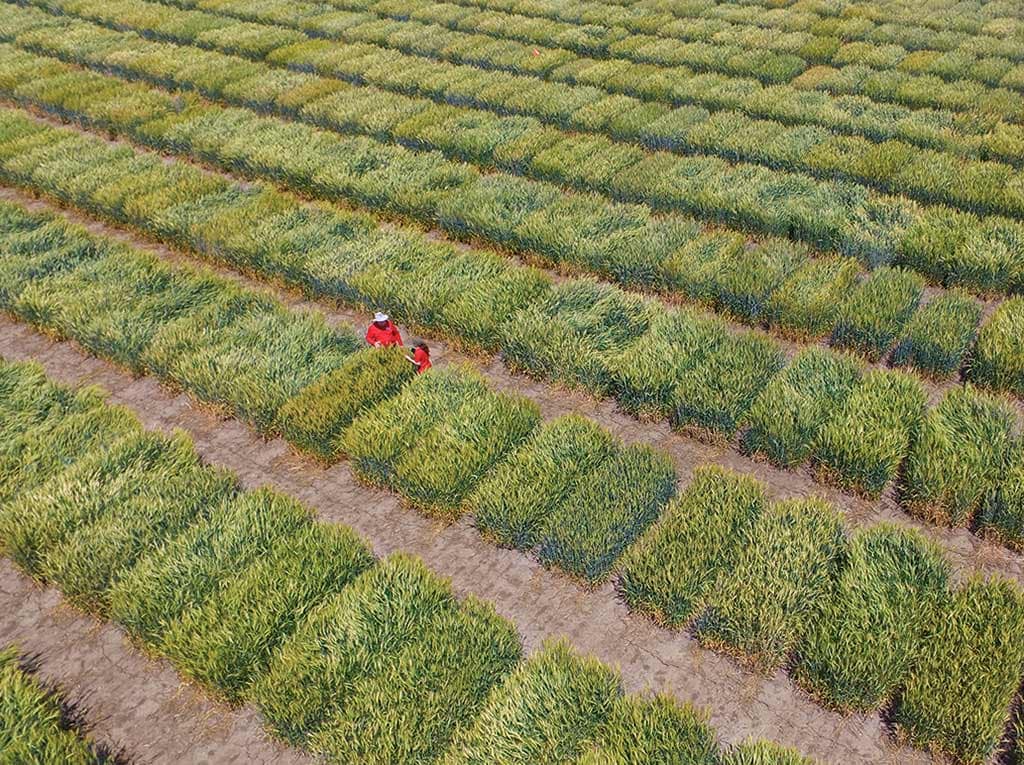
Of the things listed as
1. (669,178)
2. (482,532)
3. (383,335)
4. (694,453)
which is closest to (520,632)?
(482,532)

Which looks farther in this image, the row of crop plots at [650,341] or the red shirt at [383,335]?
the red shirt at [383,335]

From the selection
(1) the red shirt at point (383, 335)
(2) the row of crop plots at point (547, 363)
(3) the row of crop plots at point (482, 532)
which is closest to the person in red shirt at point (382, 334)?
(1) the red shirt at point (383, 335)

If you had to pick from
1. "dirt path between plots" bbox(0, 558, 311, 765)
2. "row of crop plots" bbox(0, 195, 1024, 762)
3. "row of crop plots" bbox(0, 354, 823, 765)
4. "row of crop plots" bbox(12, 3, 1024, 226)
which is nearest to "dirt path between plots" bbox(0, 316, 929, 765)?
"dirt path between plots" bbox(0, 558, 311, 765)

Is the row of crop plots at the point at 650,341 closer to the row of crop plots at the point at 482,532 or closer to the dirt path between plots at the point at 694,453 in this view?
the dirt path between plots at the point at 694,453

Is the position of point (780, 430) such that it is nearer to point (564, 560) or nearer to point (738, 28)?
point (564, 560)

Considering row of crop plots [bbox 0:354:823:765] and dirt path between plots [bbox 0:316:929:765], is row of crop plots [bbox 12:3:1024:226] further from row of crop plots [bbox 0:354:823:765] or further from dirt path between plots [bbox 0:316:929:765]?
row of crop plots [bbox 0:354:823:765]

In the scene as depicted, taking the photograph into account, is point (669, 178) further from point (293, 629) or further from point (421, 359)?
point (293, 629)
